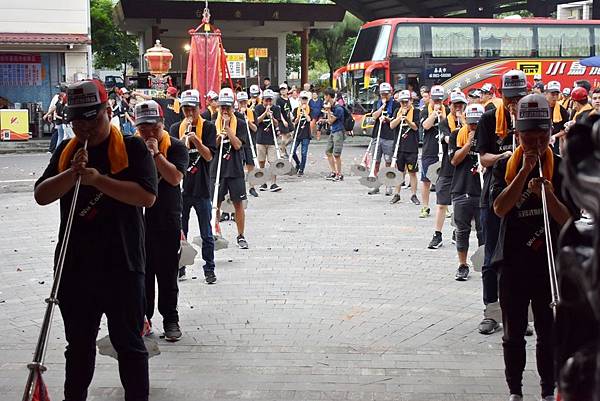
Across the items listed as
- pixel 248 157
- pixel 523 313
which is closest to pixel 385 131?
pixel 248 157

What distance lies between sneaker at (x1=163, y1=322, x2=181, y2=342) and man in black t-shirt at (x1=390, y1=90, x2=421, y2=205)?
7956 mm

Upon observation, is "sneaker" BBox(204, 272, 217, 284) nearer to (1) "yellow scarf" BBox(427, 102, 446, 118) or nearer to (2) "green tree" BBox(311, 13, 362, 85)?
(1) "yellow scarf" BBox(427, 102, 446, 118)

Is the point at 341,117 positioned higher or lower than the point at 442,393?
higher

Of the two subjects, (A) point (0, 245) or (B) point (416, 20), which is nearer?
(A) point (0, 245)

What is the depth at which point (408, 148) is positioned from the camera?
1406 centimetres

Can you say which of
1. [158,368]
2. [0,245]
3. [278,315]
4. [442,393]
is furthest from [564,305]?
[0,245]

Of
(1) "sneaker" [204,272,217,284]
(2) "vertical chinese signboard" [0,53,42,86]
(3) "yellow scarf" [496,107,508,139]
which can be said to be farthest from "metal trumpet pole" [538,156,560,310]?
(2) "vertical chinese signboard" [0,53,42,86]

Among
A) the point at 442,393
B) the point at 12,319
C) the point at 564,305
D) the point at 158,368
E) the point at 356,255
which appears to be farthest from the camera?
the point at 356,255

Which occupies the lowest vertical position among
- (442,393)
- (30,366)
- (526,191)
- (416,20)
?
(442,393)

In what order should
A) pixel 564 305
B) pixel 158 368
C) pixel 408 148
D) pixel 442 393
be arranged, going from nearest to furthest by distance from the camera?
pixel 564 305 < pixel 442 393 < pixel 158 368 < pixel 408 148

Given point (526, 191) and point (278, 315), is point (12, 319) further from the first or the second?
point (526, 191)

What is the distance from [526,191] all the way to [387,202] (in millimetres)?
9819

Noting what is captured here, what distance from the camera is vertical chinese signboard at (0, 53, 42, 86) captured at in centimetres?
2761

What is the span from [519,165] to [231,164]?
19.5 ft
